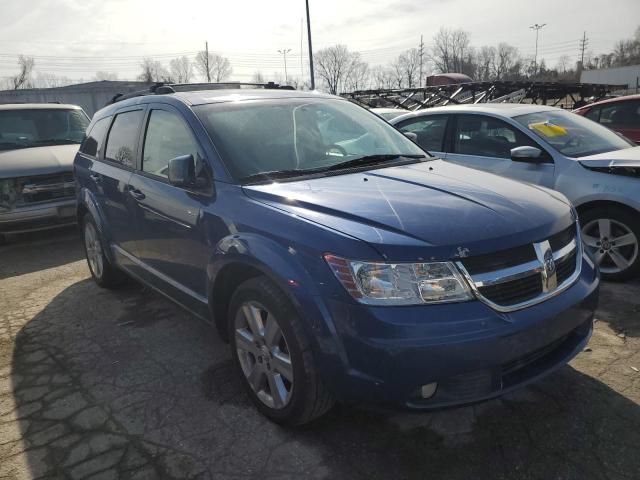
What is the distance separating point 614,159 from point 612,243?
756 mm

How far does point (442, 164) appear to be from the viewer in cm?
341

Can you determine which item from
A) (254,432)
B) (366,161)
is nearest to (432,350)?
(254,432)

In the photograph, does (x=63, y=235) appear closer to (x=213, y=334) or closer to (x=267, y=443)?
(x=213, y=334)

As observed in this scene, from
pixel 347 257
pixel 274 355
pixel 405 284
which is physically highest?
pixel 347 257

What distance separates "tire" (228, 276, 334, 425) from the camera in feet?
7.72

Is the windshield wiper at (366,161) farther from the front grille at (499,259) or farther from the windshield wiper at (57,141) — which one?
the windshield wiper at (57,141)

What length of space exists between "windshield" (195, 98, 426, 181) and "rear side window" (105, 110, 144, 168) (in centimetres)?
94

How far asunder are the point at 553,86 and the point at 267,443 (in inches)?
690

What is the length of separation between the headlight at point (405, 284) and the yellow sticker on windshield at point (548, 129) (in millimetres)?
3544

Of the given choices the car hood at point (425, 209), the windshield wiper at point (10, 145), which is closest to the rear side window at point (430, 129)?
the car hood at point (425, 209)

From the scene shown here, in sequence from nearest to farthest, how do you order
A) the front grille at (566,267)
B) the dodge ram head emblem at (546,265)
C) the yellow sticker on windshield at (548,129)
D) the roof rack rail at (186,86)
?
the dodge ram head emblem at (546,265) < the front grille at (566,267) < the roof rack rail at (186,86) < the yellow sticker on windshield at (548,129)

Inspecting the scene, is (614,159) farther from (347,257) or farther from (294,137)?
(347,257)

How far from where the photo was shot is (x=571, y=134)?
5.09 m

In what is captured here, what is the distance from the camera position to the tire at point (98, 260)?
4723 mm
